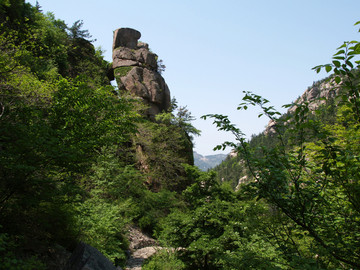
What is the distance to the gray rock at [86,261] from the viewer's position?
406 centimetres

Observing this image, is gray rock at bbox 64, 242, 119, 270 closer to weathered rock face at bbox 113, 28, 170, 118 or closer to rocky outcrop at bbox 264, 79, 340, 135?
rocky outcrop at bbox 264, 79, 340, 135

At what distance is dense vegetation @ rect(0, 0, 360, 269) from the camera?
2.41m

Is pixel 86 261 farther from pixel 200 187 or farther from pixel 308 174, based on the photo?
pixel 200 187

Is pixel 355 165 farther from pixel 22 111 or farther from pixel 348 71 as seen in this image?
pixel 22 111

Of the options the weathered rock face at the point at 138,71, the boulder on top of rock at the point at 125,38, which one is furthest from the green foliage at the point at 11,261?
the boulder on top of rock at the point at 125,38

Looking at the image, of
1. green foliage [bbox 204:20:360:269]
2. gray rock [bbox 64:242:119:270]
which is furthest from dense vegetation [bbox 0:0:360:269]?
gray rock [bbox 64:242:119:270]

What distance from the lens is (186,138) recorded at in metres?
20.5

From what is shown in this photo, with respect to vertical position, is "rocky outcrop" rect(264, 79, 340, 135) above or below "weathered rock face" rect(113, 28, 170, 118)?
below

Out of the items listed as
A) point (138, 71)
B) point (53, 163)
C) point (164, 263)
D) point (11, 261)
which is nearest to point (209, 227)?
point (164, 263)

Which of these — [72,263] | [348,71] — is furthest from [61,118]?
[348,71]

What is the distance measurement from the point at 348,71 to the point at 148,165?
17.0 metres

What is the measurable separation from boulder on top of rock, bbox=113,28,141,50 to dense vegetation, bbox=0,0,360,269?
14.9 meters

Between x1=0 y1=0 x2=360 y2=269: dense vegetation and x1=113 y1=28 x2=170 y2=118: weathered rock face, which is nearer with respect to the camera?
A: x1=0 y1=0 x2=360 y2=269: dense vegetation

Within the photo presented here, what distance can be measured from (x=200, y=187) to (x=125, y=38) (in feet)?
66.2
